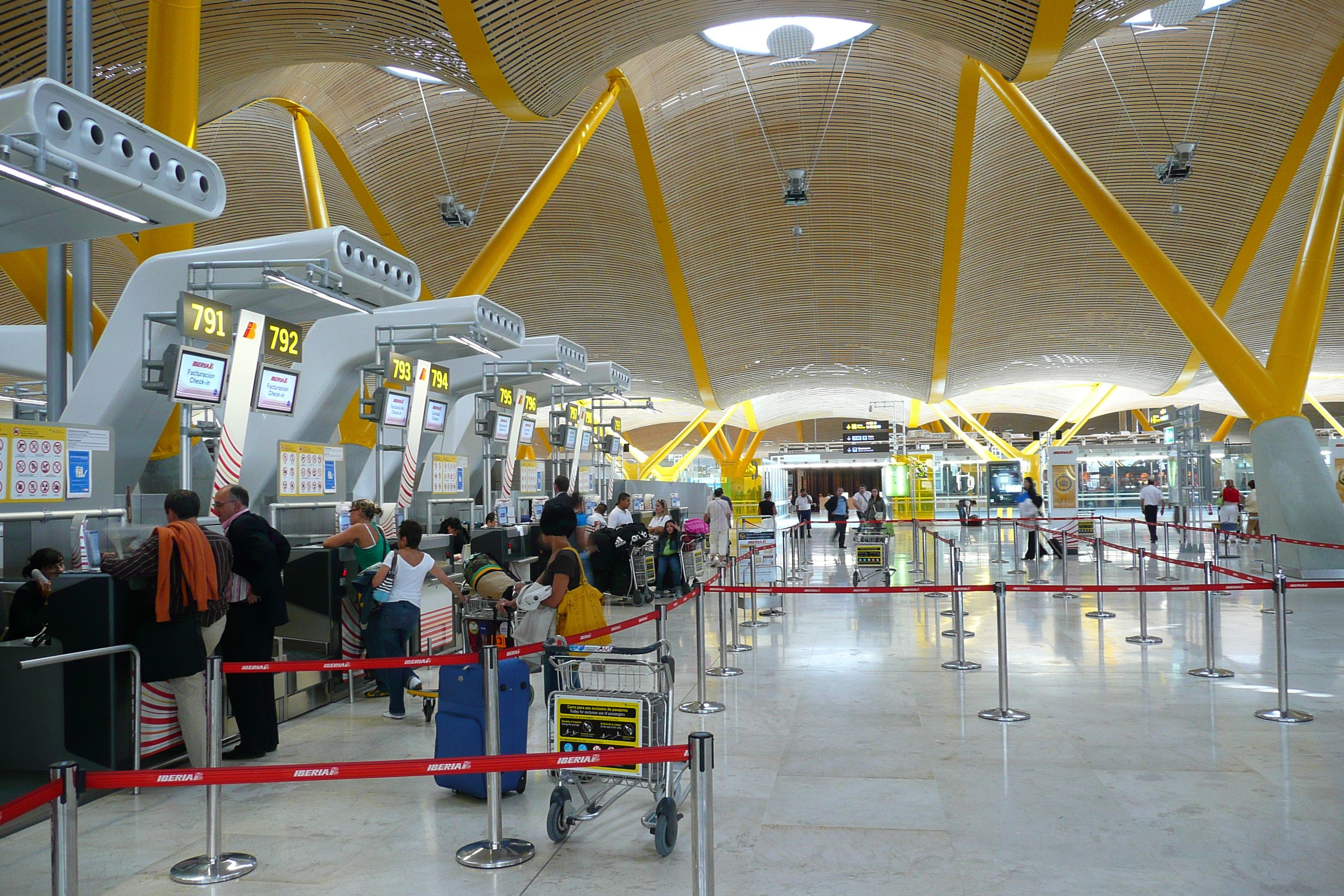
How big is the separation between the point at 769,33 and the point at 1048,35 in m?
10.5

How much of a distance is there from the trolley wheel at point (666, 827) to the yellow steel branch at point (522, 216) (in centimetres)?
1328

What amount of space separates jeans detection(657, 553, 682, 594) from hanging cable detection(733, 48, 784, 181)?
1308 centimetres

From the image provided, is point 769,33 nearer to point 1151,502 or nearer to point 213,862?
point 1151,502

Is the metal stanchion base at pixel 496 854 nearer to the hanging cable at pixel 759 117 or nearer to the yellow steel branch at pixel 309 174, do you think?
the yellow steel branch at pixel 309 174

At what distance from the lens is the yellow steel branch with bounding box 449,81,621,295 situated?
57.6ft

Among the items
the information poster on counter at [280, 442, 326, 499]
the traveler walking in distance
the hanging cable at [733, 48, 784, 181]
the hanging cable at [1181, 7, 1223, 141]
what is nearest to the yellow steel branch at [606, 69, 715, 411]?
the hanging cable at [733, 48, 784, 181]

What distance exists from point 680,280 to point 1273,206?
15643 millimetres

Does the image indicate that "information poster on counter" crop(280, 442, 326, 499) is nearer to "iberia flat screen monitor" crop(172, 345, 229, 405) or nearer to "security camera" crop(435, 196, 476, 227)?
→ "iberia flat screen monitor" crop(172, 345, 229, 405)

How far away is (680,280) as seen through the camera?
29953 mm

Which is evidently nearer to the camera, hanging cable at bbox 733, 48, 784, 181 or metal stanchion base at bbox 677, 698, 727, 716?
metal stanchion base at bbox 677, 698, 727, 716

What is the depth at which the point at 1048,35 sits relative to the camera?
12.7 m

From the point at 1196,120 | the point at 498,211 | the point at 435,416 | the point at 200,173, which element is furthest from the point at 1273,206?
Answer: the point at 200,173

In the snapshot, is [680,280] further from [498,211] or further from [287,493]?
[287,493]

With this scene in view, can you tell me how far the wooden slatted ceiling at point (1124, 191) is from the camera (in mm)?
20859
